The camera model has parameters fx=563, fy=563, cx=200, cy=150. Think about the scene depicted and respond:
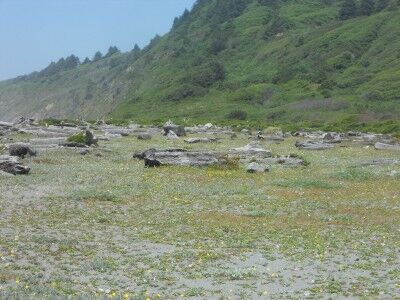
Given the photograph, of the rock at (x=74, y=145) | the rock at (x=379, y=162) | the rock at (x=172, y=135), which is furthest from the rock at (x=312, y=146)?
the rock at (x=74, y=145)

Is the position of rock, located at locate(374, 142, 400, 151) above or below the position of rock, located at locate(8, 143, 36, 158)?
below

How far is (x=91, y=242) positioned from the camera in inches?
864

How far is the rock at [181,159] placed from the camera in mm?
47625

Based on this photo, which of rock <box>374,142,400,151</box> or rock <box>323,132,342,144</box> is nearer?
rock <box>374,142,400,151</box>

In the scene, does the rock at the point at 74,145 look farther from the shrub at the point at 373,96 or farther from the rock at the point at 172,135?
the shrub at the point at 373,96

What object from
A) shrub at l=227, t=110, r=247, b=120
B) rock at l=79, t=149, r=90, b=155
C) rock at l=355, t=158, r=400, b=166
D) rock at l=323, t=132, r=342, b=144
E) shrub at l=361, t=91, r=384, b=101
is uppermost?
shrub at l=361, t=91, r=384, b=101

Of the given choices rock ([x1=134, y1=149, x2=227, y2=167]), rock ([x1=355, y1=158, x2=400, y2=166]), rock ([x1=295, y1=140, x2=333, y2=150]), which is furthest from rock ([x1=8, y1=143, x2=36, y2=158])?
rock ([x1=295, y1=140, x2=333, y2=150])

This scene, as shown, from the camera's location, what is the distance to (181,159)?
48.3m

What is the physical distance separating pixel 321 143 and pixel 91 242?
180 ft

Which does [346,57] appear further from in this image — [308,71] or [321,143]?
[321,143]

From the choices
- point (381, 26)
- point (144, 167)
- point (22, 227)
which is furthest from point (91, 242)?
point (381, 26)

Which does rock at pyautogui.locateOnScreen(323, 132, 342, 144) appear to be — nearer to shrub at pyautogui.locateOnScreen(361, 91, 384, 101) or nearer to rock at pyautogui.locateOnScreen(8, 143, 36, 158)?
rock at pyautogui.locateOnScreen(8, 143, 36, 158)

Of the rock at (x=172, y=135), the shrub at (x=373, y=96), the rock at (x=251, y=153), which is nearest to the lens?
the rock at (x=251, y=153)

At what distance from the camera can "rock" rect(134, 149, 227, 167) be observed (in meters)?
47.6
